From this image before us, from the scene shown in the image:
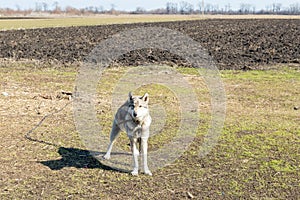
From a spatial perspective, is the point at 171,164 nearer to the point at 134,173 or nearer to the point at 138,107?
the point at 134,173

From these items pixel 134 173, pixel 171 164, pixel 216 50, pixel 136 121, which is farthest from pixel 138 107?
pixel 216 50

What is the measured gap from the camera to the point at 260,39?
30812 millimetres

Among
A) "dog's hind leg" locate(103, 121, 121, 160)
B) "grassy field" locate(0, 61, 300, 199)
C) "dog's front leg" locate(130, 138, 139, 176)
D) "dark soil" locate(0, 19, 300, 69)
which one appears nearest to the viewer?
"grassy field" locate(0, 61, 300, 199)

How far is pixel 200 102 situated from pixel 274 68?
854cm

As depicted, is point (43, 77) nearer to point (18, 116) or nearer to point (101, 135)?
point (18, 116)

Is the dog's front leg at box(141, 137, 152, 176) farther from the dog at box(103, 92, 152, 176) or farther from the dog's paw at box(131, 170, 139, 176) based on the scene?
the dog's paw at box(131, 170, 139, 176)

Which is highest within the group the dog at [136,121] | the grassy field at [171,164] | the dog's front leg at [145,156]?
the dog at [136,121]

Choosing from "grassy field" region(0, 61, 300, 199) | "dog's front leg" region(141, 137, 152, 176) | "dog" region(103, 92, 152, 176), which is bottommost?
"grassy field" region(0, 61, 300, 199)

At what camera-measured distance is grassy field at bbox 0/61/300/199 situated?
6941mm

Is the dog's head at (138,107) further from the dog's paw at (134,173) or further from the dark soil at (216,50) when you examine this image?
the dark soil at (216,50)

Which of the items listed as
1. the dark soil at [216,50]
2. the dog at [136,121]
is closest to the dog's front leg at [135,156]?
the dog at [136,121]

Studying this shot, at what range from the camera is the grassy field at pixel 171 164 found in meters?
6.94

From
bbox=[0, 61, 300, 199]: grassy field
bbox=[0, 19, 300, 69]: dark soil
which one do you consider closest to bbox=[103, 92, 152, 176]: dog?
bbox=[0, 61, 300, 199]: grassy field

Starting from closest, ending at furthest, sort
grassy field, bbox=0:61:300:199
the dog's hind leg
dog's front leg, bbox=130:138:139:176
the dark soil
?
grassy field, bbox=0:61:300:199 → dog's front leg, bbox=130:138:139:176 → the dog's hind leg → the dark soil
